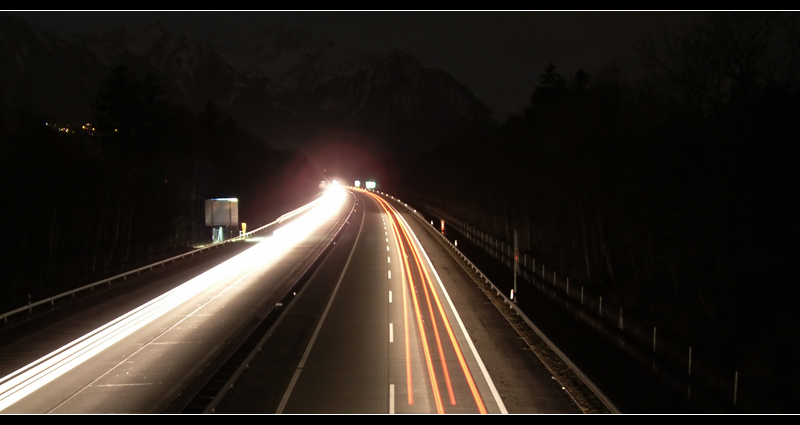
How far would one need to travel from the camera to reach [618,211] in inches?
1179

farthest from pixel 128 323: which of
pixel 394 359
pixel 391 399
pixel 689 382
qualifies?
pixel 689 382

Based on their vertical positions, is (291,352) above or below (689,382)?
below

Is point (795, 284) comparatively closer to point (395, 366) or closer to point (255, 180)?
point (395, 366)

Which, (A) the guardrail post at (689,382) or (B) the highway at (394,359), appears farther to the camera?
(A) the guardrail post at (689,382)

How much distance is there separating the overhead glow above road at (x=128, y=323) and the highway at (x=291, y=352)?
6 centimetres

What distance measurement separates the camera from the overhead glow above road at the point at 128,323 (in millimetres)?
14039

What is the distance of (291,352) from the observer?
17.6 meters

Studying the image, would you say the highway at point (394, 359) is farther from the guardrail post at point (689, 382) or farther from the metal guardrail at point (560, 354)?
the guardrail post at point (689, 382)

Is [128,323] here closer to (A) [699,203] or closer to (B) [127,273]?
(B) [127,273]

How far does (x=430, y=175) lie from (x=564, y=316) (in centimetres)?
8498

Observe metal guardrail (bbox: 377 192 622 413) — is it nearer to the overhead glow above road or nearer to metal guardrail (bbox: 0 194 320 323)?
the overhead glow above road

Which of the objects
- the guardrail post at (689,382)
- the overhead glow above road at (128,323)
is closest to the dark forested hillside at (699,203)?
the guardrail post at (689,382)

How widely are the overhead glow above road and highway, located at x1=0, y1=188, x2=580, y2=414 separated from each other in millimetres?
63

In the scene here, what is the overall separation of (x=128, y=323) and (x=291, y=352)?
7.21 meters
